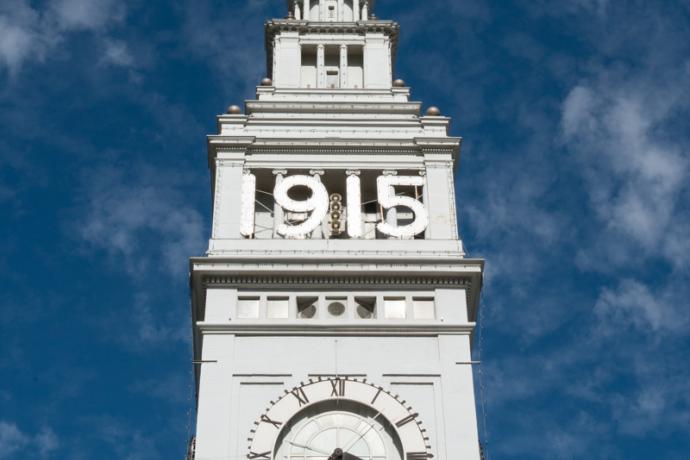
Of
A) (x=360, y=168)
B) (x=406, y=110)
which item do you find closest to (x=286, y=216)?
(x=360, y=168)

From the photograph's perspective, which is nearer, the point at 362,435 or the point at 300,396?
the point at 362,435

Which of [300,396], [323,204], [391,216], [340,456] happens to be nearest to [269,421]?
[300,396]

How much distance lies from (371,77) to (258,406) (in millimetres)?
18842

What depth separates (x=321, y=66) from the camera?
202ft

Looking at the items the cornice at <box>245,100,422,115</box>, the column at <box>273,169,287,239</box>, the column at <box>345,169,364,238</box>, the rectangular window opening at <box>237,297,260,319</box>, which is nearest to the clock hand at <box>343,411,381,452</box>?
the rectangular window opening at <box>237,297,260,319</box>

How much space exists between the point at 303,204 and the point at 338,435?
10.2 m

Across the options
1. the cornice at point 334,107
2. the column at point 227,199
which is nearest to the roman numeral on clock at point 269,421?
the column at point 227,199

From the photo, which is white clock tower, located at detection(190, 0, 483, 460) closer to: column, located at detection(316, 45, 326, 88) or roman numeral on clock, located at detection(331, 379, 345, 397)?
roman numeral on clock, located at detection(331, 379, 345, 397)

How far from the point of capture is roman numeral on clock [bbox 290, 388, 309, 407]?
151ft

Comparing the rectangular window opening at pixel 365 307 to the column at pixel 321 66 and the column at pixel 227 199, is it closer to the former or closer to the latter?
the column at pixel 227 199

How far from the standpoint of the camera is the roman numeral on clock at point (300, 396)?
4616cm

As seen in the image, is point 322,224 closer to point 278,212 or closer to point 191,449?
point 278,212

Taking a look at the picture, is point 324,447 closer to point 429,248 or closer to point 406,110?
point 429,248

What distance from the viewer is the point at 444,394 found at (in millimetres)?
46719
